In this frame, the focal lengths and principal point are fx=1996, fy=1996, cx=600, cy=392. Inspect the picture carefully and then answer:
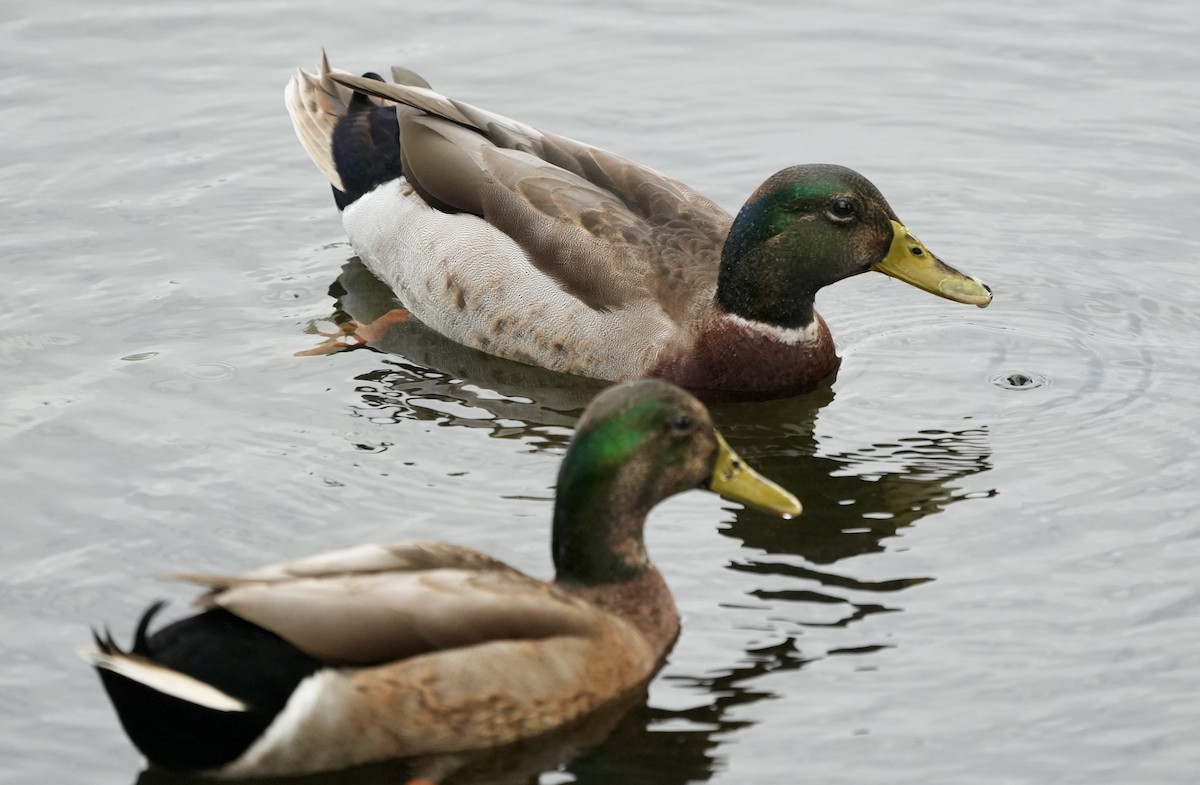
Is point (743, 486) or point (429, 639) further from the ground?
point (743, 486)

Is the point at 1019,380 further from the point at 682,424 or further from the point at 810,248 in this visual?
the point at 682,424

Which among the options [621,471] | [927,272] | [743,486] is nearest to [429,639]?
[621,471]

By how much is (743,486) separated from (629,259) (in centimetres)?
250

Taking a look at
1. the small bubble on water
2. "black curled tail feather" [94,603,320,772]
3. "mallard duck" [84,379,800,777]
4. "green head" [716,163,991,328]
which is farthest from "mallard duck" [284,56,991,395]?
"black curled tail feather" [94,603,320,772]

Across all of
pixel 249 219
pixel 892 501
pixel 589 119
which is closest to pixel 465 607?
pixel 892 501

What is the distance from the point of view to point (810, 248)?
949cm

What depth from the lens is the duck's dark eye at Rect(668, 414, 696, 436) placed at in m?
6.99

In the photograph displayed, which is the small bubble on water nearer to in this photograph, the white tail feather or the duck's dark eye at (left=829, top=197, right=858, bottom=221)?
the duck's dark eye at (left=829, top=197, right=858, bottom=221)

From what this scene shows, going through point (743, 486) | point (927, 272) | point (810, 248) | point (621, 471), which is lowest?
point (743, 486)

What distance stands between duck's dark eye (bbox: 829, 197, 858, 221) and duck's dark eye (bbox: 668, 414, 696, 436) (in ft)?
8.72

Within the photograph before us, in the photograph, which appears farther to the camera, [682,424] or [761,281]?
[761,281]

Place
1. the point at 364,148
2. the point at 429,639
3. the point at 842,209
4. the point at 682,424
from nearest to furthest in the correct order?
the point at 429,639 < the point at 682,424 < the point at 842,209 < the point at 364,148

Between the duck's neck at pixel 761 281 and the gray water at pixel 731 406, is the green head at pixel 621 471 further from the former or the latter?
the duck's neck at pixel 761 281

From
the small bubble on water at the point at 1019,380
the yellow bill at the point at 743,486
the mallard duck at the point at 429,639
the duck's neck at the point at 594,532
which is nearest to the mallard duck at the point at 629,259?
the small bubble on water at the point at 1019,380
